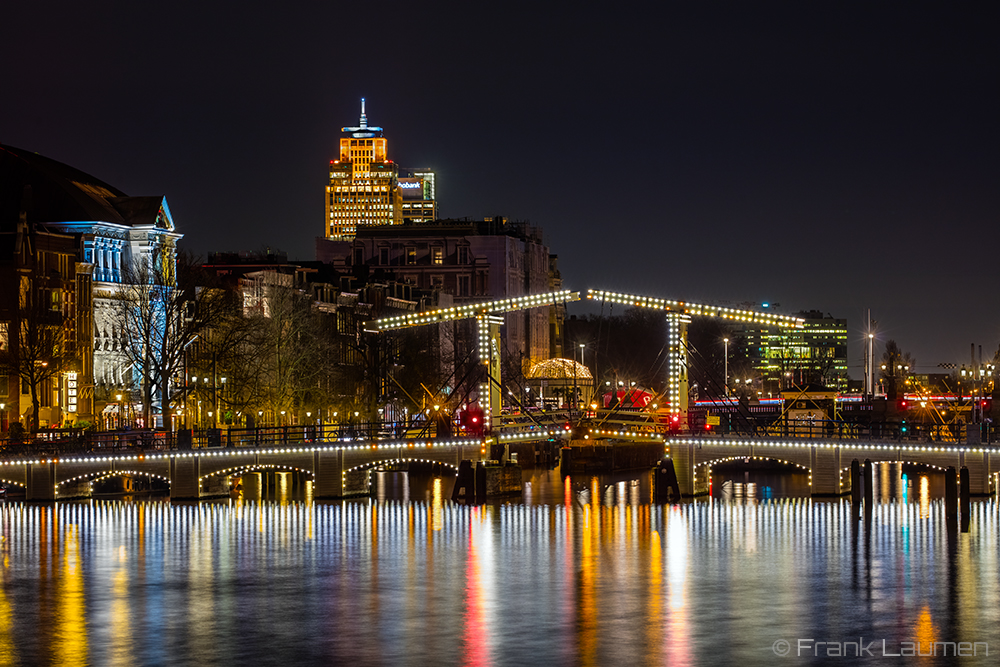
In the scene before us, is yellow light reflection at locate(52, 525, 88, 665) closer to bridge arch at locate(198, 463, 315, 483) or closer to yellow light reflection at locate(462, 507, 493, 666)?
yellow light reflection at locate(462, 507, 493, 666)

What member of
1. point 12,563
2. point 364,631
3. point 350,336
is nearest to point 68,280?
point 350,336

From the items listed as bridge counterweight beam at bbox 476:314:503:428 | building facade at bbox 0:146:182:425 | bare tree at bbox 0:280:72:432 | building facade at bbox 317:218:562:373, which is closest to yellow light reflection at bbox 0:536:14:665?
bridge counterweight beam at bbox 476:314:503:428

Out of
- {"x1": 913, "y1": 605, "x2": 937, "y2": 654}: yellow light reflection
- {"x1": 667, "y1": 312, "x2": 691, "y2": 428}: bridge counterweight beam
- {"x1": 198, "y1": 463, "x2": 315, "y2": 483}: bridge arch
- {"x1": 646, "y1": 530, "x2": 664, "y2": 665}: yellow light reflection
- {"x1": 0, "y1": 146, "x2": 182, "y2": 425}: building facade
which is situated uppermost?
{"x1": 0, "y1": 146, "x2": 182, "y2": 425}: building facade

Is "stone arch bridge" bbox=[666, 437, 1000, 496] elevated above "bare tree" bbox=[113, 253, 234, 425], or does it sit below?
below

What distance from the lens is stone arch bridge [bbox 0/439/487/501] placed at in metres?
70.3

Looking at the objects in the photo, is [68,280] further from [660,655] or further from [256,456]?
[660,655]

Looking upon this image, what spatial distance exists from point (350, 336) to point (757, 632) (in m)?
91.6

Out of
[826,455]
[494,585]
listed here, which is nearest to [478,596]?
[494,585]

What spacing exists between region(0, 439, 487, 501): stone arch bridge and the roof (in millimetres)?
23543

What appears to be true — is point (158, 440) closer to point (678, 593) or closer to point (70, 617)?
point (70, 617)

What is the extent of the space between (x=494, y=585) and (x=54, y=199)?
5859 cm

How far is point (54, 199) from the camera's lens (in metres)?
94.9

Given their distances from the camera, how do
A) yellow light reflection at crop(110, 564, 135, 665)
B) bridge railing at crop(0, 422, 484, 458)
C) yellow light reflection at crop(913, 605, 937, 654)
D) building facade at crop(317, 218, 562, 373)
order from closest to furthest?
yellow light reflection at crop(110, 564, 135, 665) < yellow light reflection at crop(913, 605, 937, 654) < bridge railing at crop(0, 422, 484, 458) < building facade at crop(317, 218, 562, 373)

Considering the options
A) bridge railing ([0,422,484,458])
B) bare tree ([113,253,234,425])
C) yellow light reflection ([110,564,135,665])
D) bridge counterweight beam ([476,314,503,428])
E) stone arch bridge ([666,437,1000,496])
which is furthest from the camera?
bare tree ([113,253,234,425])
